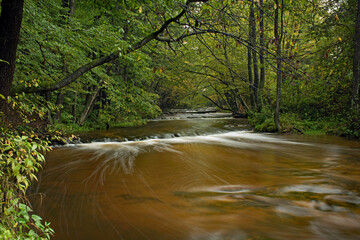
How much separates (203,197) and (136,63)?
3.39 m

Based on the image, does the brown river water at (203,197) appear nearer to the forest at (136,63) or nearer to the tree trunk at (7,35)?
the forest at (136,63)

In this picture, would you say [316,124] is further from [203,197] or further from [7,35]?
[7,35]

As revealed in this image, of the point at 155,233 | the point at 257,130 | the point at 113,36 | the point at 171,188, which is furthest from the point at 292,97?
the point at 155,233

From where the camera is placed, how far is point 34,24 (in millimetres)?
5152

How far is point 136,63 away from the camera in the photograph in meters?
4.87

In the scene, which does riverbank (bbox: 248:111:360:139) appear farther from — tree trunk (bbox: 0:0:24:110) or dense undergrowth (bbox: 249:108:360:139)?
tree trunk (bbox: 0:0:24:110)

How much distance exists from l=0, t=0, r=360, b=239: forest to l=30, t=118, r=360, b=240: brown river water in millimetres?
Result: 639

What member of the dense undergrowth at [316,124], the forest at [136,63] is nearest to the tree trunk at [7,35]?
the forest at [136,63]

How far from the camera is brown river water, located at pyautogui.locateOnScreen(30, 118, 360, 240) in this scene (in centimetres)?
225

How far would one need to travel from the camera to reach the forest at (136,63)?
256 centimetres

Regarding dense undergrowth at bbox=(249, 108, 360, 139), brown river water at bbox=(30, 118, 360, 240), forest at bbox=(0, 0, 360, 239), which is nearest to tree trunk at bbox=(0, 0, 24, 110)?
forest at bbox=(0, 0, 360, 239)

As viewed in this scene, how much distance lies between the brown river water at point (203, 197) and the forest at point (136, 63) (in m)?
0.64

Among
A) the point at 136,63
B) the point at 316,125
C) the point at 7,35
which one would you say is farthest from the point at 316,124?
the point at 7,35

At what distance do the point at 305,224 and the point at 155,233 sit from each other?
1689 mm
